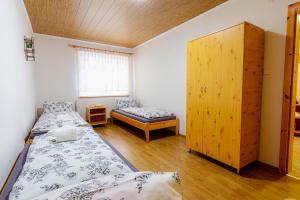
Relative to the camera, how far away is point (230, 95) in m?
2.06

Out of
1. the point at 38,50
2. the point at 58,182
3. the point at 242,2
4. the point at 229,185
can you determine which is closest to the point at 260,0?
the point at 242,2

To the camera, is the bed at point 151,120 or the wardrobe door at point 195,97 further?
the bed at point 151,120

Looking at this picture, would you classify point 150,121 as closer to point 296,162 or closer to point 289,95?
point 289,95

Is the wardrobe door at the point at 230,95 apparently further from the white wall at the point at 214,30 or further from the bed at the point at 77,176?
the bed at the point at 77,176

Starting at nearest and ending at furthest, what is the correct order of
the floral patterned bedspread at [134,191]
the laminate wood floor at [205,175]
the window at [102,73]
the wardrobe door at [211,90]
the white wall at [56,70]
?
the floral patterned bedspread at [134,191], the laminate wood floor at [205,175], the wardrobe door at [211,90], the white wall at [56,70], the window at [102,73]

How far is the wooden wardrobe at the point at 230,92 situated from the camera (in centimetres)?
195

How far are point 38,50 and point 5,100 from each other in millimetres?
3151

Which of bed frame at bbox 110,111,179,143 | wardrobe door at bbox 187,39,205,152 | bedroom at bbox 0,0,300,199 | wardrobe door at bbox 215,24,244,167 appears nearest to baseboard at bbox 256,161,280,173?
bedroom at bbox 0,0,300,199

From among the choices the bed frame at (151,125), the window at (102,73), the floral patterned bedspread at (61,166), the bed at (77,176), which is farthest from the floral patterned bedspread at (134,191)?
the window at (102,73)

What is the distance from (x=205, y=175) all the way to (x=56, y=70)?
166 inches

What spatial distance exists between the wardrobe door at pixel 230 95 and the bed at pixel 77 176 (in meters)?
1.40

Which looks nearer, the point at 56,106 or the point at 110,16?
the point at 110,16

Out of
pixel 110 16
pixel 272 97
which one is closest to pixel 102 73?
pixel 110 16

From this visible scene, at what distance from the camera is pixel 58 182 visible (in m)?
1.04
